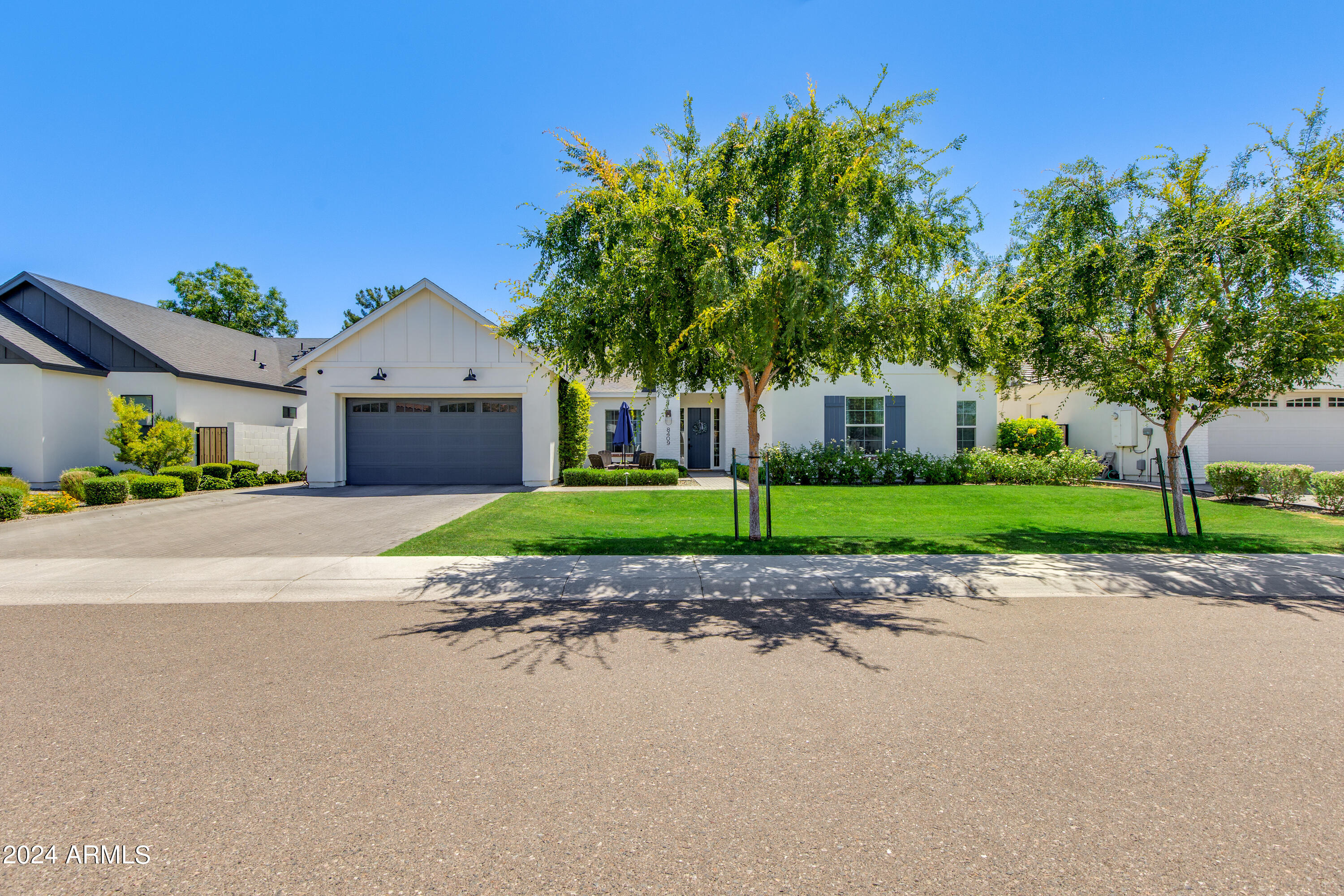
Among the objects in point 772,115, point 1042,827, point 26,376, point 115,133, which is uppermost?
point 115,133

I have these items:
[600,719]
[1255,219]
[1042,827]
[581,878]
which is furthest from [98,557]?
[1255,219]

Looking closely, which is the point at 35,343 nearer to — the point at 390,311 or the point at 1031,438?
the point at 390,311

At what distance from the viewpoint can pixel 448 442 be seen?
18281mm

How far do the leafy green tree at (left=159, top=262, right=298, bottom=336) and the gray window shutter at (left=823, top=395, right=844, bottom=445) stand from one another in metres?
35.1

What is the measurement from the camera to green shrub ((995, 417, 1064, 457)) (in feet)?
62.3

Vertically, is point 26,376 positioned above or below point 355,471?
above

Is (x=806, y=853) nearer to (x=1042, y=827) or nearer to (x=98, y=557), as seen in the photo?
(x=1042, y=827)

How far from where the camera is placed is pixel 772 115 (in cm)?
794

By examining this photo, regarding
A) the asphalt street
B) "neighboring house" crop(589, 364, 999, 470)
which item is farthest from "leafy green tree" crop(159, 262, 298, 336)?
the asphalt street

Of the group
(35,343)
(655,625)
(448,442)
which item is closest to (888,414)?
(448,442)

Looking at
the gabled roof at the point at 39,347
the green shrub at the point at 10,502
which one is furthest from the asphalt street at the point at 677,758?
the gabled roof at the point at 39,347

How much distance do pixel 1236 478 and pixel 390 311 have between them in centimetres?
2035

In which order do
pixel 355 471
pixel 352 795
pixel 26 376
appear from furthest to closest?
pixel 355 471, pixel 26 376, pixel 352 795

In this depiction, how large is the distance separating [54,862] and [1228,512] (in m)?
16.4
